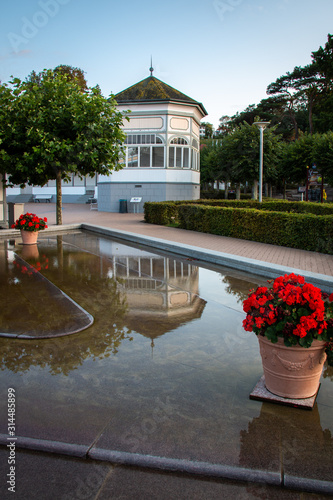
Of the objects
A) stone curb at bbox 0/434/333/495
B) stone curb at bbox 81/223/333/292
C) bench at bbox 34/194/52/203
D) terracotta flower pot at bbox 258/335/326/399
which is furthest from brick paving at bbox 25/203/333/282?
bench at bbox 34/194/52/203

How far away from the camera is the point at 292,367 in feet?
12.2

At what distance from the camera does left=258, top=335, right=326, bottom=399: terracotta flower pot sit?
3670mm

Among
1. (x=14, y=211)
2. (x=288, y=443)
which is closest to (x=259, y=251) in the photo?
(x=288, y=443)

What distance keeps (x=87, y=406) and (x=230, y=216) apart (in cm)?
1256

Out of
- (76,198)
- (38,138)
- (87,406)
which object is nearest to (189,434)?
(87,406)

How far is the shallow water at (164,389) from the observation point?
3.17 m

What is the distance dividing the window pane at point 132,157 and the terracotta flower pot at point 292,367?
26.4 m

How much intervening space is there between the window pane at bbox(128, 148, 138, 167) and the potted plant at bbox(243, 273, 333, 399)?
26295 mm

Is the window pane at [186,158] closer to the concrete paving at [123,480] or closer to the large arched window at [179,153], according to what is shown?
the large arched window at [179,153]

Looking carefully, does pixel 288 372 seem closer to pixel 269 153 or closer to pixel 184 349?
pixel 184 349

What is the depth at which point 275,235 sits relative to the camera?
13766 millimetres

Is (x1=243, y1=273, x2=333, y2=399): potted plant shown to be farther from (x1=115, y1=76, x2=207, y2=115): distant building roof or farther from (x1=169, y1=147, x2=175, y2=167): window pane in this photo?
(x1=115, y1=76, x2=207, y2=115): distant building roof

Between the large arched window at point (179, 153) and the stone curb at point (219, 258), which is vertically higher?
the large arched window at point (179, 153)

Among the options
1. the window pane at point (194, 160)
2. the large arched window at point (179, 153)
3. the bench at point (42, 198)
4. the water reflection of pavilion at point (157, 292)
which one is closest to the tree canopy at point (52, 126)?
the water reflection of pavilion at point (157, 292)
